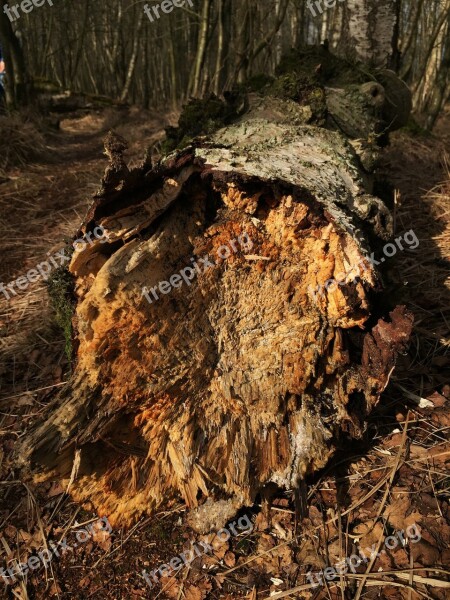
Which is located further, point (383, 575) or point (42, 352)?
point (42, 352)

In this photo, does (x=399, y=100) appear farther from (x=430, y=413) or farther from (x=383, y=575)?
(x=383, y=575)

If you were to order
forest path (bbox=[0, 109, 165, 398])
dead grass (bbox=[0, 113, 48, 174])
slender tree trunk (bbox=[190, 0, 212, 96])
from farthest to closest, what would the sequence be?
1. slender tree trunk (bbox=[190, 0, 212, 96])
2. dead grass (bbox=[0, 113, 48, 174])
3. forest path (bbox=[0, 109, 165, 398])

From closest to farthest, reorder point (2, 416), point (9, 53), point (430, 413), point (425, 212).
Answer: point (430, 413) → point (2, 416) → point (425, 212) → point (9, 53)

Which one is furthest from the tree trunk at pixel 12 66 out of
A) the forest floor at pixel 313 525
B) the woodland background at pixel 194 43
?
the forest floor at pixel 313 525

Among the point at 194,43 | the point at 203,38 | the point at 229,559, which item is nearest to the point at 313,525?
the point at 229,559

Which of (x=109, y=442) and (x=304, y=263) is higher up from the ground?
(x=304, y=263)

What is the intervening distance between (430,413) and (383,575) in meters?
0.76

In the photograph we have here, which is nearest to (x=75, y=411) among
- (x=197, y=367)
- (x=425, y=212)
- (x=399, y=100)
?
(x=197, y=367)

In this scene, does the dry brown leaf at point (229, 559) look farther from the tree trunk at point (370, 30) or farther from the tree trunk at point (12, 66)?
the tree trunk at point (12, 66)

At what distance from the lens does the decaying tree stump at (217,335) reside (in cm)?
153

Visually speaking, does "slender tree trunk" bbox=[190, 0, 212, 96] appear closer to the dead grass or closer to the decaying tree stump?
the dead grass

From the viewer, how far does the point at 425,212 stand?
3400 mm

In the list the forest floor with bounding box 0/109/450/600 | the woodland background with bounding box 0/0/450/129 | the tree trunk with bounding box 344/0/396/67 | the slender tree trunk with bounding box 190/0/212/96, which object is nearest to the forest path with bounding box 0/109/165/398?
the forest floor with bounding box 0/109/450/600

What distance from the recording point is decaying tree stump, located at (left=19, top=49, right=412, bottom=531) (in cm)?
153
